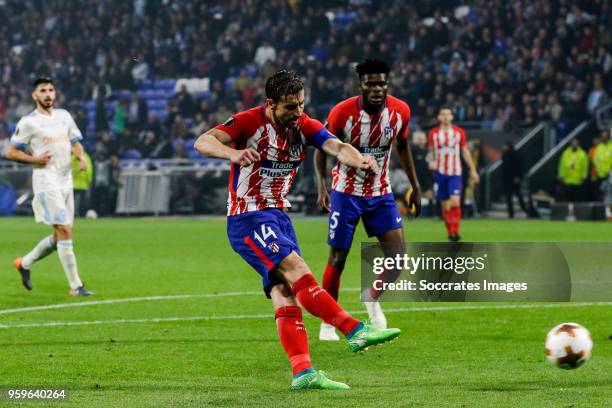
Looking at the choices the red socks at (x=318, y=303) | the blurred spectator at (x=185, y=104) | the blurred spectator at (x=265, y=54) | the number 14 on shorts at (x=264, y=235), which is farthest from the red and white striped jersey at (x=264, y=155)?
the blurred spectator at (x=265, y=54)

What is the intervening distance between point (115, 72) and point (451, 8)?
1063 cm

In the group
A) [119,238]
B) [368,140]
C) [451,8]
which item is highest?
[451,8]

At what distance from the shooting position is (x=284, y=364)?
24.1ft

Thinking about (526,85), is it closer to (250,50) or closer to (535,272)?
(250,50)

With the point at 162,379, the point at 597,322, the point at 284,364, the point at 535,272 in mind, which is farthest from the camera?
the point at 597,322

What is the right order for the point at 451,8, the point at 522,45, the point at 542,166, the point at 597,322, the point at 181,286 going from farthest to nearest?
the point at 451,8
the point at 522,45
the point at 542,166
the point at 181,286
the point at 597,322

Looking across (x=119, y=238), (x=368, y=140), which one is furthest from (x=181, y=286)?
(x=119, y=238)

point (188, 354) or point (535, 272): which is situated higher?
point (535, 272)

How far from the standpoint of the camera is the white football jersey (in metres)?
12.0

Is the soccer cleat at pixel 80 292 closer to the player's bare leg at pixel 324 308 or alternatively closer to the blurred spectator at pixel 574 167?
the player's bare leg at pixel 324 308

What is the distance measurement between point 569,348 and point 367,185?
3072 mm

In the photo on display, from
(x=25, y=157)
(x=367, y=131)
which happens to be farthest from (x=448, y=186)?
(x=367, y=131)

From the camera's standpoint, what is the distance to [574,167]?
2666cm

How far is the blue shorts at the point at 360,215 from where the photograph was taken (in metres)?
9.00
